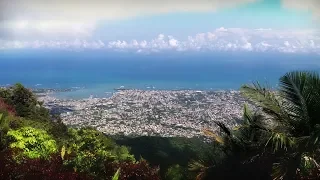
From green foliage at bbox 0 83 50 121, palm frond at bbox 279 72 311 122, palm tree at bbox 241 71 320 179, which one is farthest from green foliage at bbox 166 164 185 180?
green foliage at bbox 0 83 50 121

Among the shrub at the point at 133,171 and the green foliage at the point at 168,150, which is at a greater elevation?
the shrub at the point at 133,171

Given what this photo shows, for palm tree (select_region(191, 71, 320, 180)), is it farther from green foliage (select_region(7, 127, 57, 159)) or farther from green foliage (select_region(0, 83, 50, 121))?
green foliage (select_region(0, 83, 50, 121))

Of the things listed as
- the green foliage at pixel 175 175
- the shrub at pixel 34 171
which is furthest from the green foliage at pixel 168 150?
the shrub at pixel 34 171

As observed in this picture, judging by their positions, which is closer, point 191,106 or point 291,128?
point 291,128

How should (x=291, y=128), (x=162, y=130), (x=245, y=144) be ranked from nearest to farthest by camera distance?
(x=291, y=128)
(x=245, y=144)
(x=162, y=130)

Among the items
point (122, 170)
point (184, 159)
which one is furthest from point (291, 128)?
point (184, 159)

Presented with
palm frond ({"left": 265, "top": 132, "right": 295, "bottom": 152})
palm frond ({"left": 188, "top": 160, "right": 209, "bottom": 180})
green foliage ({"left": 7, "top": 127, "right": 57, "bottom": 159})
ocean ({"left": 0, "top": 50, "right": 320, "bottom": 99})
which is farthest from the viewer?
ocean ({"left": 0, "top": 50, "right": 320, "bottom": 99})

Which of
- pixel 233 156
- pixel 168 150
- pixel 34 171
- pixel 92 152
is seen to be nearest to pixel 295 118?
pixel 233 156

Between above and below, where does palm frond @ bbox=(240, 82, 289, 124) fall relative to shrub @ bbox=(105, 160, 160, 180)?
above

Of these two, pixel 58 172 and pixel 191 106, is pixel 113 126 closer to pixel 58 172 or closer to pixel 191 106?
pixel 191 106

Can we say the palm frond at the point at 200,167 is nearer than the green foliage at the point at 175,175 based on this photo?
Yes

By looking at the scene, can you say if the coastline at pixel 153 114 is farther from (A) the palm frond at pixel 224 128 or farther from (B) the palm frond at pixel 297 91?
(B) the palm frond at pixel 297 91
